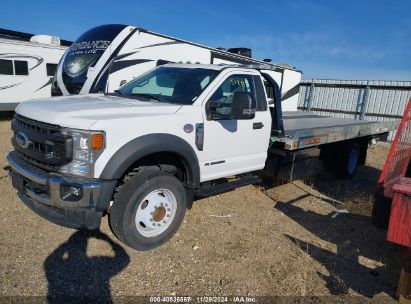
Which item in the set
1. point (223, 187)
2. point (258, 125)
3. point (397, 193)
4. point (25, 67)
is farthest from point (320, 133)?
point (25, 67)

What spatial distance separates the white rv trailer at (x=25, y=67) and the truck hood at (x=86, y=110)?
30.2ft

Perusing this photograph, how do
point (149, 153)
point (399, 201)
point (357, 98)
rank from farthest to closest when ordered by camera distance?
point (357, 98)
point (149, 153)
point (399, 201)

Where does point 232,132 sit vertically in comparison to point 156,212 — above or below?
above

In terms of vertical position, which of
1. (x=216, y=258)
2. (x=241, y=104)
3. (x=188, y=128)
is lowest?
(x=216, y=258)

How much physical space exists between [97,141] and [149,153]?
1.87 ft

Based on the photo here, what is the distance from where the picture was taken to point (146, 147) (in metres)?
3.43

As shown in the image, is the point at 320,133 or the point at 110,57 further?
the point at 110,57

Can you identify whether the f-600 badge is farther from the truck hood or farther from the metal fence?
the metal fence

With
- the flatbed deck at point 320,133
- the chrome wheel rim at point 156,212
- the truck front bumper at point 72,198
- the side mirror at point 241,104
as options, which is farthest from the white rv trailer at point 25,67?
the side mirror at point 241,104

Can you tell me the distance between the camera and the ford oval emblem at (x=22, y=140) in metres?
3.53

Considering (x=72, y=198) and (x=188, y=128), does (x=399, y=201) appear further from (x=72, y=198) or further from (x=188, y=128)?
(x=72, y=198)

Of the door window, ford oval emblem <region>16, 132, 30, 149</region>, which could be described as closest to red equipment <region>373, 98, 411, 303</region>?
the door window

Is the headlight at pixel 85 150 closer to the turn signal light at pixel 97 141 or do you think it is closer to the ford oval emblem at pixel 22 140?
the turn signal light at pixel 97 141

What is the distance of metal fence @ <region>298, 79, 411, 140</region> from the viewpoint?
49.6ft
